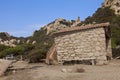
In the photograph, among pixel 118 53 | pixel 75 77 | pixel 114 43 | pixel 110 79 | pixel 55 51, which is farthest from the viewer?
pixel 114 43

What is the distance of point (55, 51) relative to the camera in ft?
79.3

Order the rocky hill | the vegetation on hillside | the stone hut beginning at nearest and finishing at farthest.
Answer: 1. the stone hut
2. the vegetation on hillside
3. the rocky hill

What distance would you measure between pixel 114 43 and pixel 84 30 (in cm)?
1660

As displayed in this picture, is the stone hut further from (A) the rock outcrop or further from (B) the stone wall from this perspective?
(A) the rock outcrop

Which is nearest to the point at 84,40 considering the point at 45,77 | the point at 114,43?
the point at 45,77

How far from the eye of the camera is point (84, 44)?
2198 centimetres

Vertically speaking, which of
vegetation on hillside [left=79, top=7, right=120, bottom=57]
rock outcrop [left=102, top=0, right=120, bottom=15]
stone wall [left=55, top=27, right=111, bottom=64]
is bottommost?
stone wall [left=55, top=27, right=111, bottom=64]

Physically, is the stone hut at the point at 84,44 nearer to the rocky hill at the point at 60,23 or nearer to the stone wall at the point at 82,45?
the stone wall at the point at 82,45

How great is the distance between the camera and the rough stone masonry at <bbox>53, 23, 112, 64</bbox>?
21469 mm

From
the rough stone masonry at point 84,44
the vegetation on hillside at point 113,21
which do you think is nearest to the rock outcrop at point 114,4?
the vegetation on hillside at point 113,21

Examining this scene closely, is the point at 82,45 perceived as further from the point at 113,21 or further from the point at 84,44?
the point at 113,21

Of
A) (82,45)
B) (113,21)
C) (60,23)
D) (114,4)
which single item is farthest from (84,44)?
(60,23)

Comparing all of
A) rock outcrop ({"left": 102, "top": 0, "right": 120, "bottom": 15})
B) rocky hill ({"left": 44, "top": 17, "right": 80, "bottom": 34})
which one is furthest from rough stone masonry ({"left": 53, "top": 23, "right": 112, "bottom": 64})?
rocky hill ({"left": 44, "top": 17, "right": 80, "bottom": 34})

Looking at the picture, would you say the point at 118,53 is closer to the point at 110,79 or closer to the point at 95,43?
the point at 95,43
